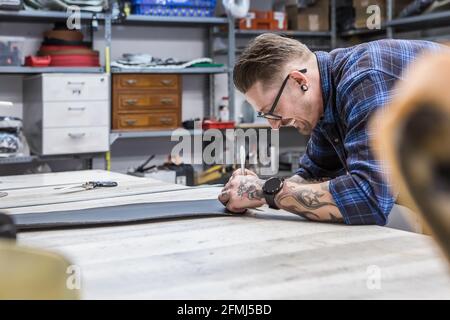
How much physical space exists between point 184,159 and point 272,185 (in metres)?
3.33

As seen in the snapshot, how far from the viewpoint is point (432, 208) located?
0.29m

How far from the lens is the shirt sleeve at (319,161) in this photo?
205 cm

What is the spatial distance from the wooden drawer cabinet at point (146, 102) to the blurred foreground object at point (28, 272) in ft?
12.4

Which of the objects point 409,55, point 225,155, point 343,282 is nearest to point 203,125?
point 225,155

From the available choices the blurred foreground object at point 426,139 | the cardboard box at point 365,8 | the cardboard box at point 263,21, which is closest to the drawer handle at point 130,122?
the cardboard box at point 263,21

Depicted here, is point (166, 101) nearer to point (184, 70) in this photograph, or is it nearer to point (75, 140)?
point (184, 70)

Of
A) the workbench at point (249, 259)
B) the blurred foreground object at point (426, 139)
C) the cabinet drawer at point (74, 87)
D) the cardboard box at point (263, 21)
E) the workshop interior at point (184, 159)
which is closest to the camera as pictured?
the blurred foreground object at point (426, 139)

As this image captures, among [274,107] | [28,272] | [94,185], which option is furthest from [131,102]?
[28,272]

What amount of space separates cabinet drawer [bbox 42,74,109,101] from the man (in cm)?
239

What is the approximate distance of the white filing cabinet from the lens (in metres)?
3.93

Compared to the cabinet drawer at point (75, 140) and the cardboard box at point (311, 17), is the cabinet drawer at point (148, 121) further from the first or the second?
the cardboard box at point (311, 17)

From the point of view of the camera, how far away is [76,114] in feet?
13.2

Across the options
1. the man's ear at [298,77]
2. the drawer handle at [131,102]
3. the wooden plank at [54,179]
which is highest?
the man's ear at [298,77]
